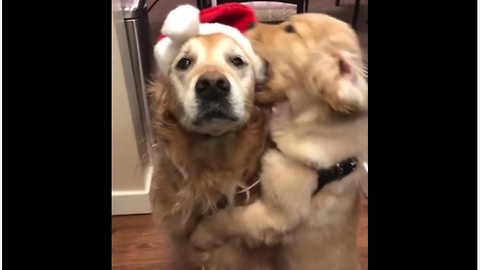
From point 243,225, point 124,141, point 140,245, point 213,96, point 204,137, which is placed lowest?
point 140,245

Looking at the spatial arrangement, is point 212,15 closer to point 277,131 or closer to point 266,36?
point 266,36

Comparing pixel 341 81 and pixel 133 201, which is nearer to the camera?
pixel 341 81

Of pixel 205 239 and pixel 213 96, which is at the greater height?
pixel 213 96

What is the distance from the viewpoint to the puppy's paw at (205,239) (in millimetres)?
1034

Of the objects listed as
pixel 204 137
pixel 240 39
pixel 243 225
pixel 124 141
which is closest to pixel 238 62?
pixel 240 39

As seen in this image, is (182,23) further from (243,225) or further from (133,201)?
(133,201)

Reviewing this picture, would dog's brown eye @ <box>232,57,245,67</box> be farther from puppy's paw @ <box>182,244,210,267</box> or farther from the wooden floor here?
the wooden floor

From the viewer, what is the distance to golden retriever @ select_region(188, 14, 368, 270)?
937 mm

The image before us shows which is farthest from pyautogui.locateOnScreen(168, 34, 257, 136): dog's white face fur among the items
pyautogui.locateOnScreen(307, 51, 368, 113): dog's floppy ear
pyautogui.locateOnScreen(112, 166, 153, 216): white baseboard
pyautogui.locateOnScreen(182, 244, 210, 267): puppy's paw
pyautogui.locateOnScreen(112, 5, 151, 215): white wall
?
pyautogui.locateOnScreen(112, 166, 153, 216): white baseboard

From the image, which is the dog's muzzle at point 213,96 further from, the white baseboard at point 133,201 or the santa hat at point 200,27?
the white baseboard at point 133,201

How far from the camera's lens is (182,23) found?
953 millimetres

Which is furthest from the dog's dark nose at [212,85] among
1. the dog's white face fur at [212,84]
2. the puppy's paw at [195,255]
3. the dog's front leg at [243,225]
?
the puppy's paw at [195,255]

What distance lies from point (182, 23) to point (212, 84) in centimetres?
13
